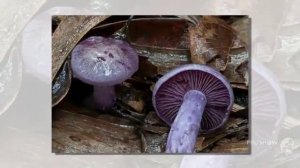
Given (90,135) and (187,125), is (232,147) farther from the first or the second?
(90,135)

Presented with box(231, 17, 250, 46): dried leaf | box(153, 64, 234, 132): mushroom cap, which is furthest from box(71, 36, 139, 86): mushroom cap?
box(231, 17, 250, 46): dried leaf

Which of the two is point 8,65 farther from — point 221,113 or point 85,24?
point 221,113

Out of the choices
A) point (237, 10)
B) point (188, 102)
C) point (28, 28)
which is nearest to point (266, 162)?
point (188, 102)

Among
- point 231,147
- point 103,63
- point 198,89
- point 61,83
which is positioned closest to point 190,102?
point 198,89

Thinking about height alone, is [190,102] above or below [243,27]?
below

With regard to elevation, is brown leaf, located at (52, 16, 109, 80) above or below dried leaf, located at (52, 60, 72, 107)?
above

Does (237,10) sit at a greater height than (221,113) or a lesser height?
greater

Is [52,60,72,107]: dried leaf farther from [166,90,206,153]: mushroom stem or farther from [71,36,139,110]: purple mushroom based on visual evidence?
[166,90,206,153]: mushroom stem
